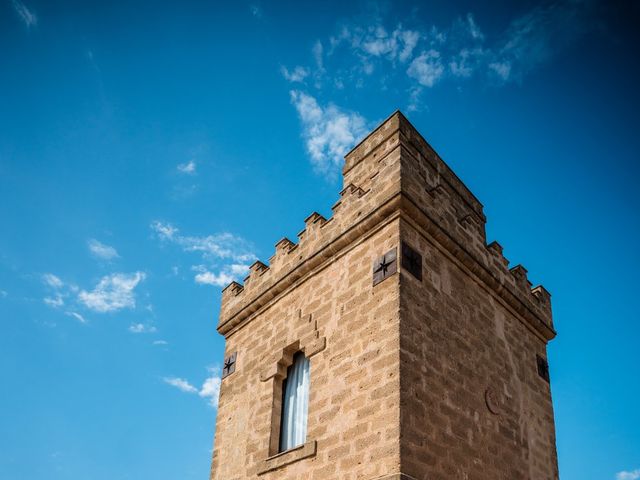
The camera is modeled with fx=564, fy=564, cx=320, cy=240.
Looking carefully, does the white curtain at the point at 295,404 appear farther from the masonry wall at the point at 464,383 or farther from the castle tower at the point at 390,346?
the masonry wall at the point at 464,383

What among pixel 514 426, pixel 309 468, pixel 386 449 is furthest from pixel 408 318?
pixel 514 426

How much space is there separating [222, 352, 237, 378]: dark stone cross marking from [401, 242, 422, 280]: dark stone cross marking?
3.97m

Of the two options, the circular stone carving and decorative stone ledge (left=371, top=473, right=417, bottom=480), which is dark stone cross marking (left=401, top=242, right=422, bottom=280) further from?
decorative stone ledge (left=371, top=473, right=417, bottom=480)

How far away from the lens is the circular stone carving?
26.0 ft

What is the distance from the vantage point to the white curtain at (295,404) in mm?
7984

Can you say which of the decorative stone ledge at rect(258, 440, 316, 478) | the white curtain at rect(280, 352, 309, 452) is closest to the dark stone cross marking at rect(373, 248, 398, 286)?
the white curtain at rect(280, 352, 309, 452)

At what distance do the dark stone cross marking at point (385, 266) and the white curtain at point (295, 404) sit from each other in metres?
1.85

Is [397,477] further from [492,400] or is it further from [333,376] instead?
[492,400]

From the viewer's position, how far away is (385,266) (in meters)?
7.44

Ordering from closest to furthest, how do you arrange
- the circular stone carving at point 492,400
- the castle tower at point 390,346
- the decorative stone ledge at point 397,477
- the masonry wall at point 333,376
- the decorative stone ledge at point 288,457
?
the decorative stone ledge at point 397,477 → the masonry wall at point 333,376 → the castle tower at point 390,346 → the decorative stone ledge at point 288,457 → the circular stone carving at point 492,400

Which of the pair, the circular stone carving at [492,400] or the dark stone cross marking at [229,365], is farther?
the dark stone cross marking at [229,365]

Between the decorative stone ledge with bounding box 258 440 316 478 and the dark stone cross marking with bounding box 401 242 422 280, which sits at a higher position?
the dark stone cross marking with bounding box 401 242 422 280

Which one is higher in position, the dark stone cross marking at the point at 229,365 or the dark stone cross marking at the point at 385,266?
the dark stone cross marking at the point at 385,266

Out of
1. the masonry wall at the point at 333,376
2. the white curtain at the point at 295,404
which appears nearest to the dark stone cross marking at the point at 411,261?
the masonry wall at the point at 333,376
